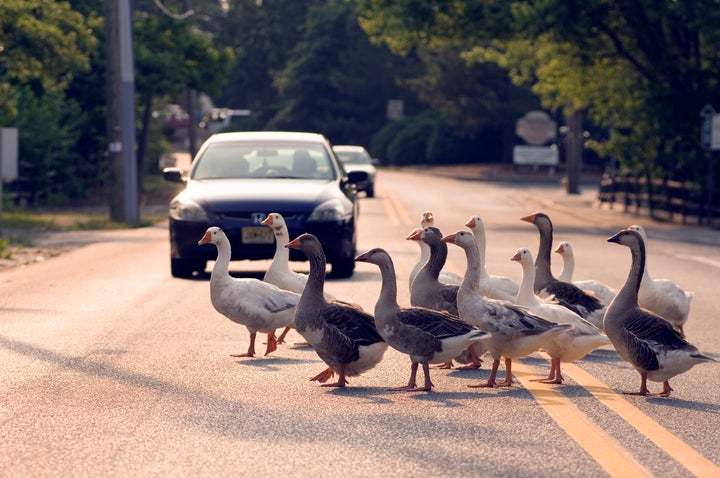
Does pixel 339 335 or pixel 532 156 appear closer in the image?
pixel 339 335

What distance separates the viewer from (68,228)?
27.3 meters

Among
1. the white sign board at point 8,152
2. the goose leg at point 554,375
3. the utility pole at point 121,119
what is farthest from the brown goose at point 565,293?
the utility pole at point 121,119

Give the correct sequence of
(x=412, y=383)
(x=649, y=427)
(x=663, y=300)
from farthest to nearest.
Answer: (x=663, y=300), (x=412, y=383), (x=649, y=427)

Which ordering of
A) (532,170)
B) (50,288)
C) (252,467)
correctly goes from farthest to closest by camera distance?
(532,170)
(50,288)
(252,467)

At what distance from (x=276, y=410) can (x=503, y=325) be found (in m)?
1.68

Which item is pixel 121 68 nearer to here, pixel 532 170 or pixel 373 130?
pixel 532 170

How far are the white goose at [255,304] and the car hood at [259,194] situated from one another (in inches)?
205

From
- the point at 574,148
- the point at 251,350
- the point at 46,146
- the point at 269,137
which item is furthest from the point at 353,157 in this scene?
the point at 251,350

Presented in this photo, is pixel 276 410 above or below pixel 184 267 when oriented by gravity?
above

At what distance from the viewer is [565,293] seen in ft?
33.7

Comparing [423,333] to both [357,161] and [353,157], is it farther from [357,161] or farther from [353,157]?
[353,157]

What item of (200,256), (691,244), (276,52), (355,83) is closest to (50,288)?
(200,256)

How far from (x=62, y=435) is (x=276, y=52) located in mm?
88779

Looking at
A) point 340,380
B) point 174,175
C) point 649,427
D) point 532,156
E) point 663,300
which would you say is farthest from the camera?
point 532,156
